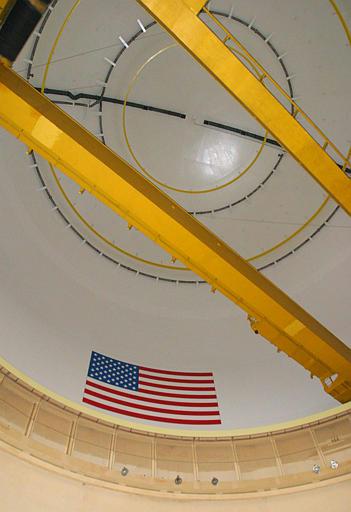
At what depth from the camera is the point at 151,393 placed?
7.97 meters

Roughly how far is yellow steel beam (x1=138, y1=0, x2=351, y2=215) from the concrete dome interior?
147 inches

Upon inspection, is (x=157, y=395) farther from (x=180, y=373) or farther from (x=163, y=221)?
(x=163, y=221)

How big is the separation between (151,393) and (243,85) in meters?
5.74

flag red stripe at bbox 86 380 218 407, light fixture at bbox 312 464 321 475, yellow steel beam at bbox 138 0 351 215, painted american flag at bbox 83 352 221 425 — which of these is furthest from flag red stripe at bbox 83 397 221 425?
yellow steel beam at bbox 138 0 351 215

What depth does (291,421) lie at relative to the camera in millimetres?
7199

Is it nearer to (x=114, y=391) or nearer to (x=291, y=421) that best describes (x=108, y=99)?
(x=114, y=391)

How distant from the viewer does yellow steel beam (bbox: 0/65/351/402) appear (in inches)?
180

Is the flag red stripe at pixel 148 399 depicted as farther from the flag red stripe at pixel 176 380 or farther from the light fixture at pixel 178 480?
the light fixture at pixel 178 480

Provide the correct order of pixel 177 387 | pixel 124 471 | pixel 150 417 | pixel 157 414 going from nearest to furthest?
pixel 124 471, pixel 150 417, pixel 157 414, pixel 177 387

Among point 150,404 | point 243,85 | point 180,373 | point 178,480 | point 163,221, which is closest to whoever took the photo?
point 243,85

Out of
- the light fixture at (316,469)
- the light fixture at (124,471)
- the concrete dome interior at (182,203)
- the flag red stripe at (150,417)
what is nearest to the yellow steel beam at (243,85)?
the concrete dome interior at (182,203)

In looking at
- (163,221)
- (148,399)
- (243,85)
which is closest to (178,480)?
(148,399)

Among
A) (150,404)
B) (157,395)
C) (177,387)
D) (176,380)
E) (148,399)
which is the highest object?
(176,380)

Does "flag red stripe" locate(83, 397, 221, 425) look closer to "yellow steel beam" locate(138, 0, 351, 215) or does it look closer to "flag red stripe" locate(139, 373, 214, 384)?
"flag red stripe" locate(139, 373, 214, 384)
